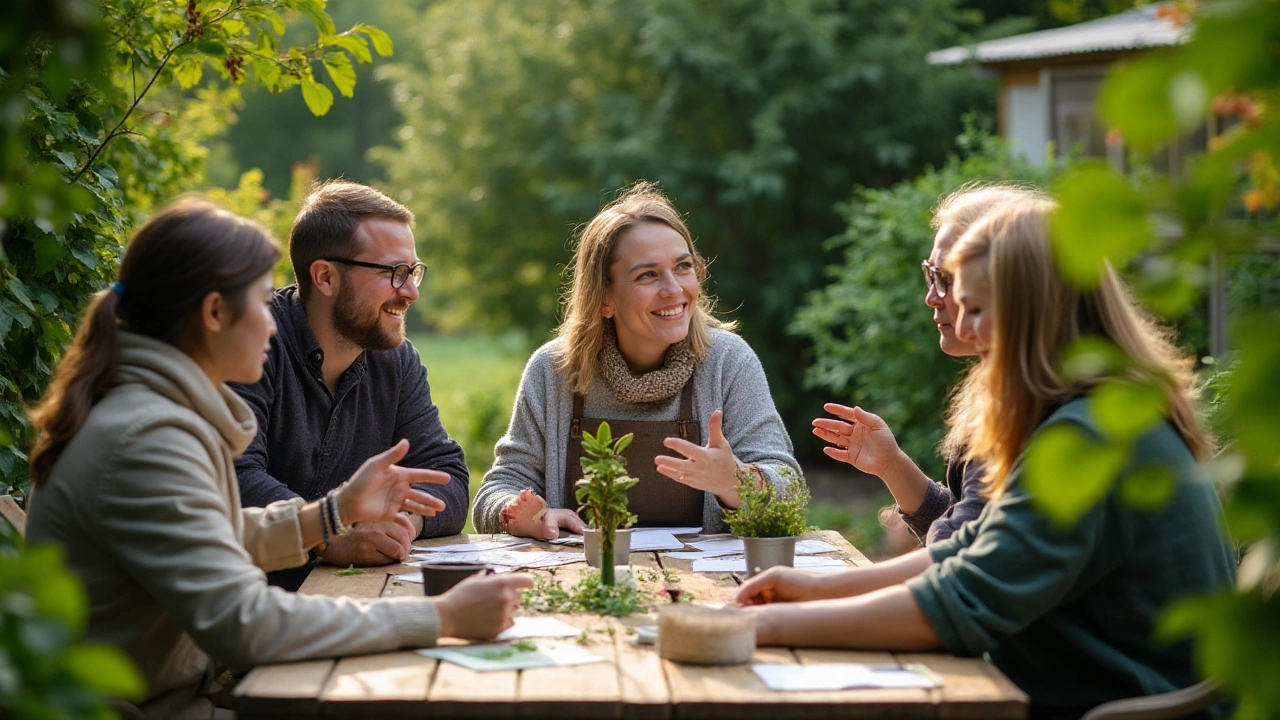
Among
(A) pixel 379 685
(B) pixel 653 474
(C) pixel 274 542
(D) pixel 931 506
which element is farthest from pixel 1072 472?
(B) pixel 653 474

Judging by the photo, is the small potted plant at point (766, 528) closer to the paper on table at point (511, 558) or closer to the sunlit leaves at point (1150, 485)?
the paper on table at point (511, 558)

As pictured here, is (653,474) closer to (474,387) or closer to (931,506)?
(931,506)

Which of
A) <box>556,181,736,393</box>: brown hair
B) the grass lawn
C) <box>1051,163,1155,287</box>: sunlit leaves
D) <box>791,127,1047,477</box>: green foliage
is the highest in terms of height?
<box>1051,163,1155,287</box>: sunlit leaves

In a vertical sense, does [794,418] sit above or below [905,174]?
below

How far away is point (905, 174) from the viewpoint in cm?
1374

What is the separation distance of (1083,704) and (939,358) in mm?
6916

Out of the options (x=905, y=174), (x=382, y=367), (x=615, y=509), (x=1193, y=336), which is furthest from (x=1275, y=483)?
(x=905, y=174)

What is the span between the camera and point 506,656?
2.34 m

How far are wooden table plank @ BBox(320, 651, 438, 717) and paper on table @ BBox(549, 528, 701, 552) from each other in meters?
1.24

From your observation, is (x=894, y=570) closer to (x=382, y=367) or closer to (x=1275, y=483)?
(x=1275, y=483)

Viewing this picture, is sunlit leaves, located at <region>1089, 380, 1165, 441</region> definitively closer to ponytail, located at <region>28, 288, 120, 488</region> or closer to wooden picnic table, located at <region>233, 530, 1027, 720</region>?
wooden picnic table, located at <region>233, 530, 1027, 720</region>

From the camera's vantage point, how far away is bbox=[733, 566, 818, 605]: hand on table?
2678mm

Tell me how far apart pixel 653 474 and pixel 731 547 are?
54 cm

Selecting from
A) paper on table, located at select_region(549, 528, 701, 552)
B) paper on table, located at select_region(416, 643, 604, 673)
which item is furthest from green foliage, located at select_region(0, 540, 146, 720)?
paper on table, located at select_region(549, 528, 701, 552)
